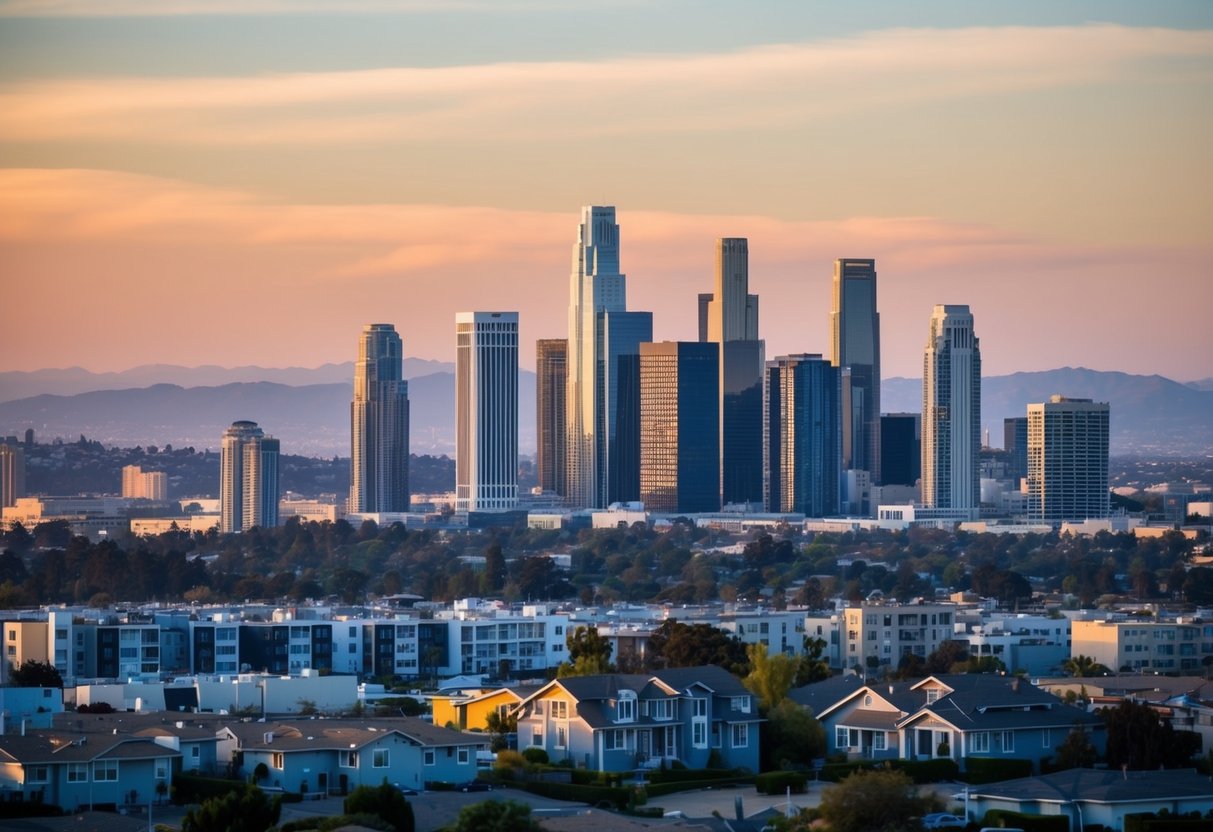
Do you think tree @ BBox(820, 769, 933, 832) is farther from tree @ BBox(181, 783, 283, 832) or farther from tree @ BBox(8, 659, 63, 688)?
tree @ BBox(8, 659, 63, 688)

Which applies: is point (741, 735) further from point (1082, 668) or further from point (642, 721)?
point (1082, 668)

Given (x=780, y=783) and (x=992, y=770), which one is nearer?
(x=780, y=783)

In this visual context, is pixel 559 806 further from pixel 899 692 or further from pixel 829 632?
pixel 829 632

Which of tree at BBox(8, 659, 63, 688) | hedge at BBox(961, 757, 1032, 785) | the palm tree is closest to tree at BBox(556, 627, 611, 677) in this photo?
hedge at BBox(961, 757, 1032, 785)

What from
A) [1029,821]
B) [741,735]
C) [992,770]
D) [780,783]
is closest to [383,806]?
[780,783]

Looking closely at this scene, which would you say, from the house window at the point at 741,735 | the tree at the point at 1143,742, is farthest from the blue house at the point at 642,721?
the tree at the point at 1143,742

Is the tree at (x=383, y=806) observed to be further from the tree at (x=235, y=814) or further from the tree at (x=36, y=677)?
the tree at (x=36, y=677)

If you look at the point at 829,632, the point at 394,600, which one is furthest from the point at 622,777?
the point at 394,600
